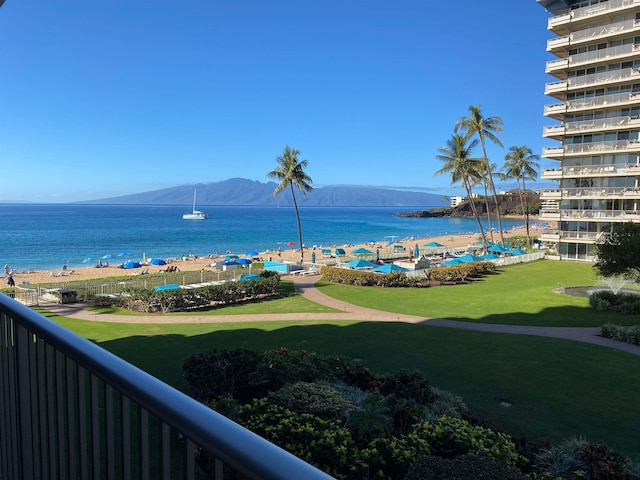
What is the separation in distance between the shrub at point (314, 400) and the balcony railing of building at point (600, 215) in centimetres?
4276

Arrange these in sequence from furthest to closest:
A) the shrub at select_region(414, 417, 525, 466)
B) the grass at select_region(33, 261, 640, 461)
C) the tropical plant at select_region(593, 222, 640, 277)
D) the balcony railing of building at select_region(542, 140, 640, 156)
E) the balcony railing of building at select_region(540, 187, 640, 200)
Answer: the balcony railing of building at select_region(540, 187, 640, 200) < the balcony railing of building at select_region(542, 140, 640, 156) < the tropical plant at select_region(593, 222, 640, 277) < the grass at select_region(33, 261, 640, 461) < the shrub at select_region(414, 417, 525, 466)

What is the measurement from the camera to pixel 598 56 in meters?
44.2

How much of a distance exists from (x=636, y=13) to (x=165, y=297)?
145 ft

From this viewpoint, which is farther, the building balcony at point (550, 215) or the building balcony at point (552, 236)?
the building balcony at point (550, 215)

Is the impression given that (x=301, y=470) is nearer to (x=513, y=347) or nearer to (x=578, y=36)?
(x=513, y=347)

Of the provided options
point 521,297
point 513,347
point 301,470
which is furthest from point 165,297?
point 301,470

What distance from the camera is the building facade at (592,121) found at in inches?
1676

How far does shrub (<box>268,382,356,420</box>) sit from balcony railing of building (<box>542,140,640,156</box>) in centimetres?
4342

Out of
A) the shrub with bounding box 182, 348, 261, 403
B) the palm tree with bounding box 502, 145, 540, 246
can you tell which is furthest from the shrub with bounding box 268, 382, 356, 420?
the palm tree with bounding box 502, 145, 540, 246

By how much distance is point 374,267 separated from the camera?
35.2 metres

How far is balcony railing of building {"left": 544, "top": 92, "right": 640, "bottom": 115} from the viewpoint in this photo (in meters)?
42.3

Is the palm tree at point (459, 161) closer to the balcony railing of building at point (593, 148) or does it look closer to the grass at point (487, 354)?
the balcony railing of building at point (593, 148)

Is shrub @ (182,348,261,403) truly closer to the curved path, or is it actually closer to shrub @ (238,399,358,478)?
shrub @ (238,399,358,478)

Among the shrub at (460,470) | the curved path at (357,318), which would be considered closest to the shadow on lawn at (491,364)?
Result: the curved path at (357,318)
